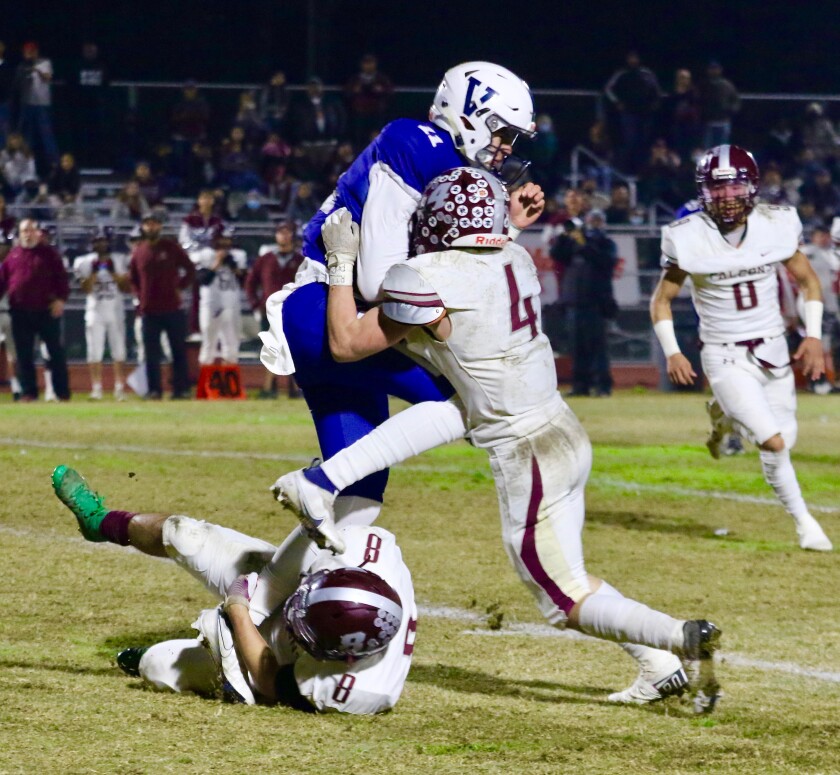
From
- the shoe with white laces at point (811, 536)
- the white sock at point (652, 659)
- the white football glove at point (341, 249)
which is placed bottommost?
the shoe with white laces at point (811, 536)

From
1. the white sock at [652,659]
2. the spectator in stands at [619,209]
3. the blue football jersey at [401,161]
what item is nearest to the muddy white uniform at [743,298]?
the blue football jersey at [401,161]

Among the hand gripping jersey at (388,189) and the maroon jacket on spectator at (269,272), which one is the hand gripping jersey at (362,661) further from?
the maroon jacket on spectator at (269,272)

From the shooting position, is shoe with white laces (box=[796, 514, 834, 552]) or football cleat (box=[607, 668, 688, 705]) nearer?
football cleat (box=[607, 668, 688, 705])

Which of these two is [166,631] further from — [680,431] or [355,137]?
[355,137]

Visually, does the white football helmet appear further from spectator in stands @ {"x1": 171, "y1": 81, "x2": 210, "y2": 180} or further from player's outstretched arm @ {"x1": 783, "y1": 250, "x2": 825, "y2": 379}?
spectator in stands @ {"x1": 171, "y1": 81, "x2": 210, "y2": 180}

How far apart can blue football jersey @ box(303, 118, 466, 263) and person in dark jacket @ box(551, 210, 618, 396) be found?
1257 cm

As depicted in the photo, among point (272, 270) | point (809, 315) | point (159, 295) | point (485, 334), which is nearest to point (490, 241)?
point (485, 334)

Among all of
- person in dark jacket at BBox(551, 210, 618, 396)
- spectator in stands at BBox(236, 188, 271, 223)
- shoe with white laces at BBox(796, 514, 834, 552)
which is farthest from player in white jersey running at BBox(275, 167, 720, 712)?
spectator in stands at BBox(236, 188, 271, 223)

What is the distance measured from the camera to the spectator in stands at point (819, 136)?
74.4 feet

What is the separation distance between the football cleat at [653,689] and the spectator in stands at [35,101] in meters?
17.0

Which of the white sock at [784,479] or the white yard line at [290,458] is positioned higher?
the white sock at [784,479]

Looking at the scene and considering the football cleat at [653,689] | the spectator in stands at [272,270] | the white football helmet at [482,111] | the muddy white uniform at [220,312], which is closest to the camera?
the football cleat at [653,689]

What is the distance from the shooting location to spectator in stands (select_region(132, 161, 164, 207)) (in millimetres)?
19844

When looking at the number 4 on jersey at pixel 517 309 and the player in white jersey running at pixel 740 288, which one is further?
the player in white jersey running at pixel 740 288
